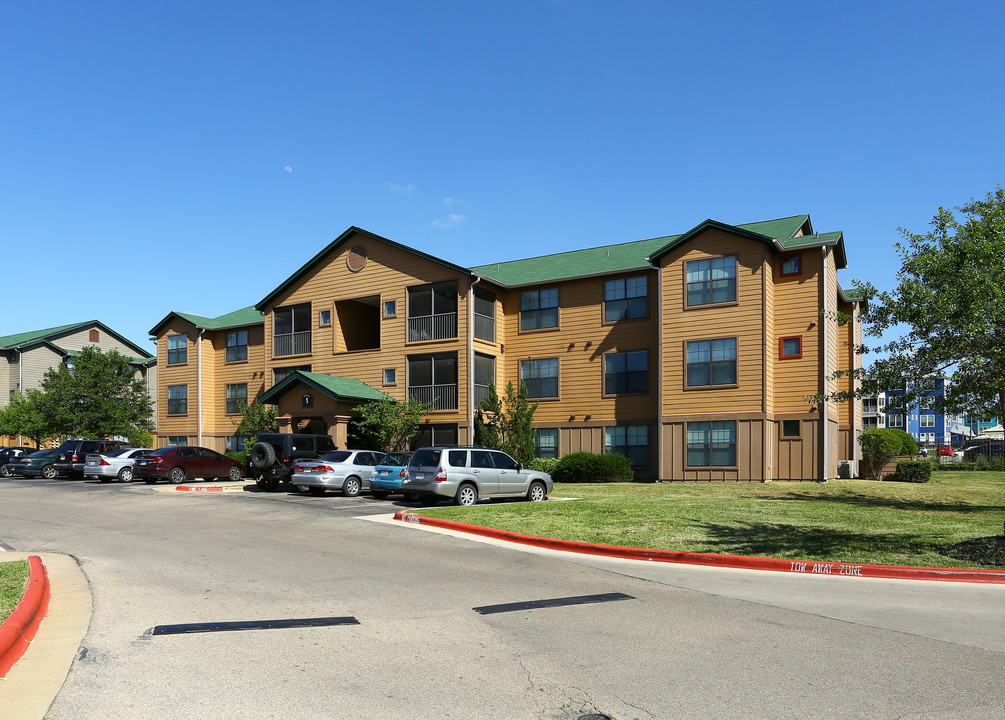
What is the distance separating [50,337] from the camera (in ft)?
194

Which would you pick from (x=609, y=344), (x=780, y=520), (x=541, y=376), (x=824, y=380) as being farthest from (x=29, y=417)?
(x=780, y=520)

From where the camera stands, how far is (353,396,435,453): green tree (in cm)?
3344

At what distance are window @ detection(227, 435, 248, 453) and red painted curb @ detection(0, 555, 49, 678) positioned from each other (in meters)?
34.9

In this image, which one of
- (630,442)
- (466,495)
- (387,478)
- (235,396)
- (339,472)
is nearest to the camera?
(466,495)

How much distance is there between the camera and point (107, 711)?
17.9ft

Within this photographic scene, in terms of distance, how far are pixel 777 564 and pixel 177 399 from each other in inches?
1653

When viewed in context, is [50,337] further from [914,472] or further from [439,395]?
[914,472]

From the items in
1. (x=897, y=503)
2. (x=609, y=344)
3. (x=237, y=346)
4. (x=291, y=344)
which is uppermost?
(x=237, y=346)

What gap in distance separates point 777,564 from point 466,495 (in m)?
10.4

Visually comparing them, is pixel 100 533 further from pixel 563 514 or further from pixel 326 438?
pixel 326 438

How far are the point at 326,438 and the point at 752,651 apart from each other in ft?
78.0

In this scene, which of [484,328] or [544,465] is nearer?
[544,465]

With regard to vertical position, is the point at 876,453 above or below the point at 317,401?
below

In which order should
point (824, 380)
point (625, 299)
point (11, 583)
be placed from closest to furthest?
1. point (11, 583)
2. point (824, 380)
3. point (625, 299)
